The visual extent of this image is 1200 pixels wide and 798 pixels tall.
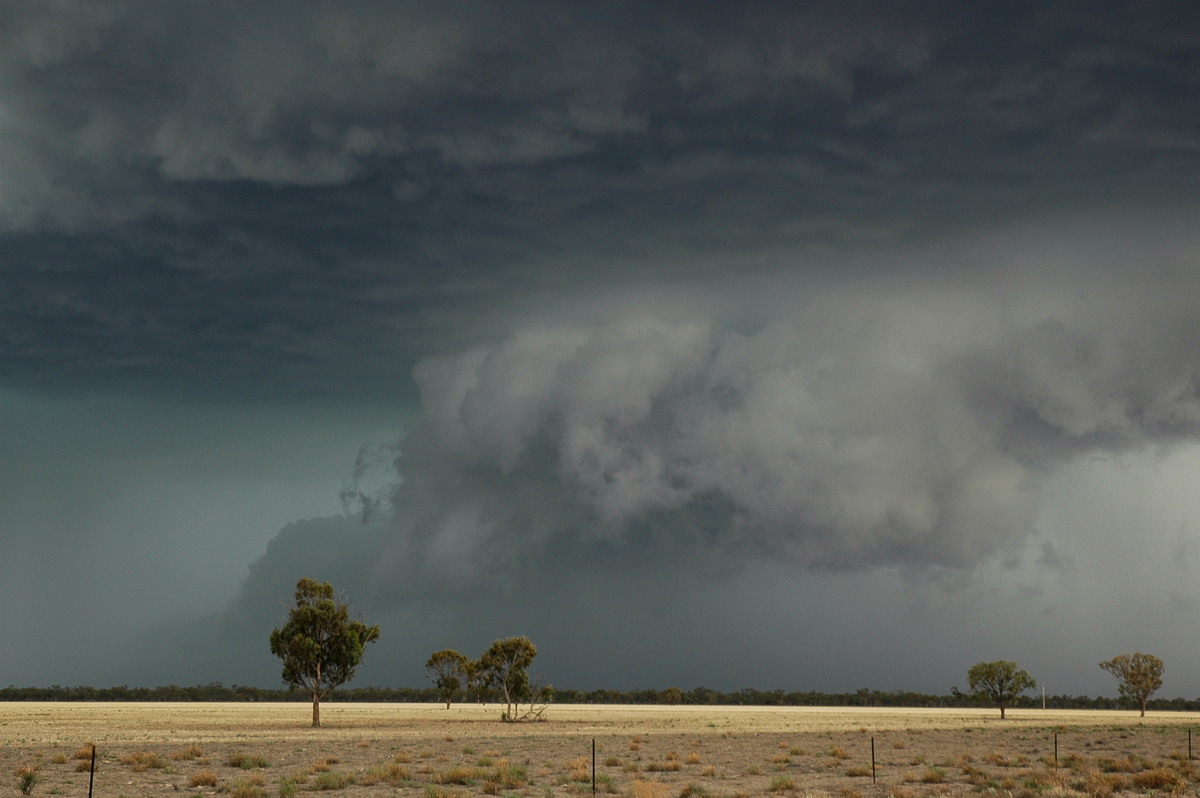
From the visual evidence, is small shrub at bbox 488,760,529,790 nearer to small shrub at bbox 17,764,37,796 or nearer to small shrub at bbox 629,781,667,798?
small shrub at bbox 629,781,667,798

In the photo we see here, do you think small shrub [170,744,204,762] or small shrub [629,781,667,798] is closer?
small shrub [629,781,667,798]

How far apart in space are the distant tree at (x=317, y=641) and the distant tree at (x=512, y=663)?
26.8 metres

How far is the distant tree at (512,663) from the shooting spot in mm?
107812

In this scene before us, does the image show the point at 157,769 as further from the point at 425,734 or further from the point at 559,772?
the point at 425,734

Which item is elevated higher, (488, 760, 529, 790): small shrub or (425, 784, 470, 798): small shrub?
(425, 784, 470, 798): small shrub

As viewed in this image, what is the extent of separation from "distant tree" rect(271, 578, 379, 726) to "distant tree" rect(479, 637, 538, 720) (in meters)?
26.8

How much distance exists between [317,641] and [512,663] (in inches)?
1172

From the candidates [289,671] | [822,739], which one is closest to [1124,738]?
[822,739]

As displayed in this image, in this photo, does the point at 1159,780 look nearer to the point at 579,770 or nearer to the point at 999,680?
the point at 579,770

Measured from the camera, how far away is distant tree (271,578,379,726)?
81875 millimetres

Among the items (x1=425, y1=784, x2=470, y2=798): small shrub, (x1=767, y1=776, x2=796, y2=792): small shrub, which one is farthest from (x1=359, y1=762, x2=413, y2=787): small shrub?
(x1=767, y1=776, x2=796, y2=792): small shrub

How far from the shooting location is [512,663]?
10788 centimetres

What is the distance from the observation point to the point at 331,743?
60812mm

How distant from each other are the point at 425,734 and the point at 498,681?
113 ft
